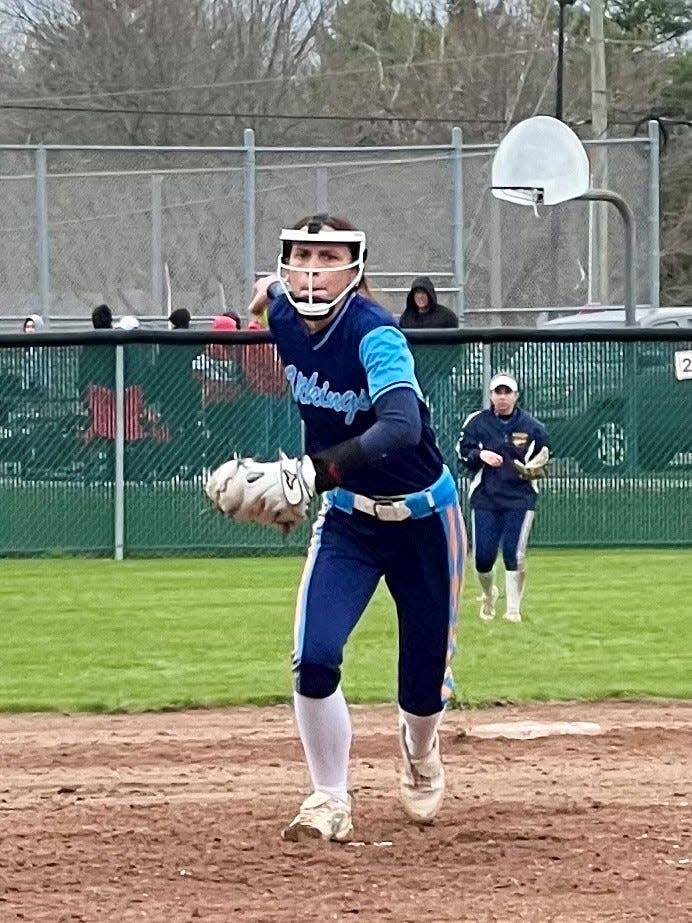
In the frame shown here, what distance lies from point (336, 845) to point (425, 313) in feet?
36.5

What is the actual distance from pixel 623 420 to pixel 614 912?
1192 cm

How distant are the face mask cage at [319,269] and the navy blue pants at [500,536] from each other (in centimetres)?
653

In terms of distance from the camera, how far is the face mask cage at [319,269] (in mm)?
5875

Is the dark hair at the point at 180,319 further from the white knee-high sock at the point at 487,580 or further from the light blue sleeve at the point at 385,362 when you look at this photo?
the light blue sleeve at the point at 385,362

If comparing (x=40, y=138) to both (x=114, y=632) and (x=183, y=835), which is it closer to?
(x=114, y=632)

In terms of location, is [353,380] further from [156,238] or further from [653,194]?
[653,194]

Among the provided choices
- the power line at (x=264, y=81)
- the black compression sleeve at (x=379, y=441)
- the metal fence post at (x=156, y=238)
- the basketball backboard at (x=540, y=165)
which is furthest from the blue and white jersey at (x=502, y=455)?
the power line at (x=264, y=81)

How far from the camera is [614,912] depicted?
5.10 meters

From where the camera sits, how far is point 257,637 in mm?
11797

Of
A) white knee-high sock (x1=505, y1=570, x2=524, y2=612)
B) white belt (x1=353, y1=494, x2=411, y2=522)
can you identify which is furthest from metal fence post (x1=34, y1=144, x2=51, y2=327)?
white belt (x1=353, y1=494, x2=411, y2=522)

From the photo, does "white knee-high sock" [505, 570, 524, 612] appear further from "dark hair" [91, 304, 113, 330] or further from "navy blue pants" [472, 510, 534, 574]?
"dark hair" [91, 304, 113, 330]

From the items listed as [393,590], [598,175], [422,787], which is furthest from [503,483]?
[598,175]

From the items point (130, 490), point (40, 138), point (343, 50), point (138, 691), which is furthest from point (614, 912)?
point (343, 50)

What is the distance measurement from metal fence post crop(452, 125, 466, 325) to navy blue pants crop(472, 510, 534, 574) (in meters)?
6.58
